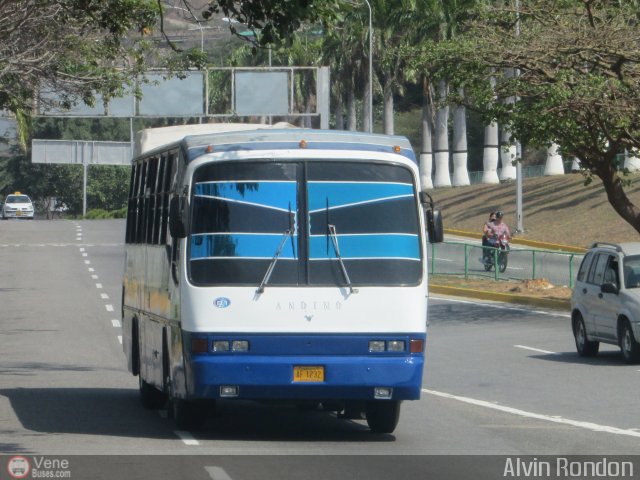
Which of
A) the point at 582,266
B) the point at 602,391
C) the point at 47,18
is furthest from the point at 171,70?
the point at 602,391

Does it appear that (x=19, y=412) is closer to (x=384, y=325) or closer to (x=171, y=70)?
(x=384, y=325)

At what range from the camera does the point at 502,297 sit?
112ft

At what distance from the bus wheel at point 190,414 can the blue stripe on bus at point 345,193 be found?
211 centimetres

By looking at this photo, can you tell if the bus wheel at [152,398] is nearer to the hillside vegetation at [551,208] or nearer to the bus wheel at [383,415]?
the bus wheel at [383,415]

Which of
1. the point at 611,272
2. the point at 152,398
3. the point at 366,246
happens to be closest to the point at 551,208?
the point at 611,272

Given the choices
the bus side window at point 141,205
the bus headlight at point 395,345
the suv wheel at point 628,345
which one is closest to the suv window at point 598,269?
the suv wheel at point 628,345

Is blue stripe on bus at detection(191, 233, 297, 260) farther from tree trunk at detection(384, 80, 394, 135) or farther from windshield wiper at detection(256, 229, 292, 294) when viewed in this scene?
tree trunk at detection(384, 80, 394, 135)

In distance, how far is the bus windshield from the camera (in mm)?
12500

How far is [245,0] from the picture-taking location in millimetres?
12406

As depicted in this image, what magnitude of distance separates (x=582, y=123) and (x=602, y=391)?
38.7 ft

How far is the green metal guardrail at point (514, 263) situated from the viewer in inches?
1353

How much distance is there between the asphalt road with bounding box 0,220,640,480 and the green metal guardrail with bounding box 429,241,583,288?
575 cm

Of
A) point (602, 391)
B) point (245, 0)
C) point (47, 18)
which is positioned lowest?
point (602, 391)

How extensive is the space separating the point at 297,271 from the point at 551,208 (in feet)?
150
